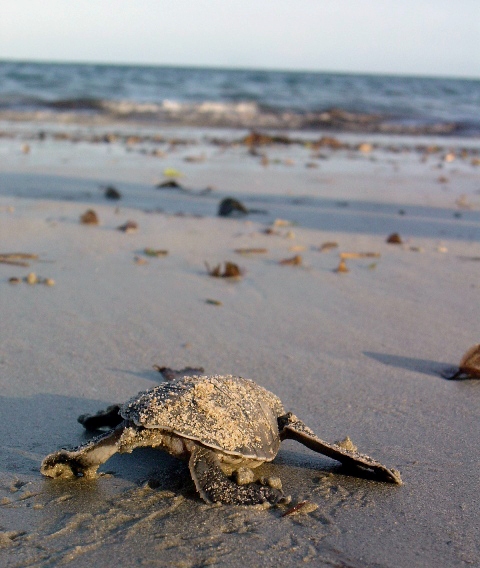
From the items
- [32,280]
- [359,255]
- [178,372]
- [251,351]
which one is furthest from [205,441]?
[359,255]

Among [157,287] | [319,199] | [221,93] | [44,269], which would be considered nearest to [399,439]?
[157,287]

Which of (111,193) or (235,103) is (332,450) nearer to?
(111,193)

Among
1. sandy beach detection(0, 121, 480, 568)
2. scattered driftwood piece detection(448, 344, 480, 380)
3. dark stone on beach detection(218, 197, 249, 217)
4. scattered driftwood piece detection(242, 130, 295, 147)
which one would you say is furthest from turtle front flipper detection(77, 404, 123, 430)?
scattered driftwood piece detection(242, 130, 295, 147)

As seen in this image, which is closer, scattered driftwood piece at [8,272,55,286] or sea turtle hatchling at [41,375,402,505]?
sea turtle hatchling at [41,375,402,505]

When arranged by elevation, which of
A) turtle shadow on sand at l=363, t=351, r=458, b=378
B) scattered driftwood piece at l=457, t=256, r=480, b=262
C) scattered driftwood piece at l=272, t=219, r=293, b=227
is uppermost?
scattered driftwood piece at l=457, t=256, r=480, b=262

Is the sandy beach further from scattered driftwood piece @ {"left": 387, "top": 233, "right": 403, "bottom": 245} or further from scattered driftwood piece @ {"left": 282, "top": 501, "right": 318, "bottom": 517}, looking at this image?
scattered driftwood piece @ {"left": 387, "top": 233, "right": 403, "bottom": 245}

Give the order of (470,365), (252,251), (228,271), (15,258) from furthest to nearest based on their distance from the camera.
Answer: (252,251), (15,258), (228,271), (470,365)
